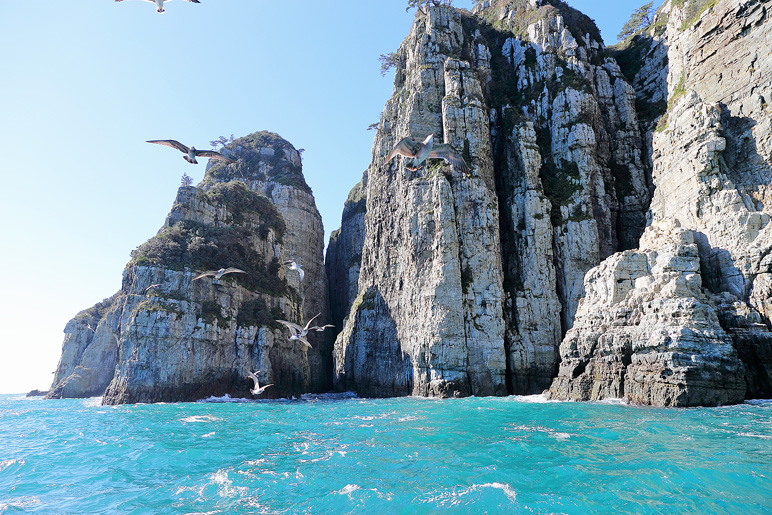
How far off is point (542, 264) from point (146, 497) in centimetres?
3972

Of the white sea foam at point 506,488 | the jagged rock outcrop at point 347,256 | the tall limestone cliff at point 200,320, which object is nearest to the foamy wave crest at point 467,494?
the white sea foam at point 506,488

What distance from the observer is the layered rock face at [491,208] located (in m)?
41.0

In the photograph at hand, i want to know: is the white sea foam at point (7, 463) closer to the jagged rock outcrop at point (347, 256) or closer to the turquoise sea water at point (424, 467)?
the turquoise sea water at point (424, 467)

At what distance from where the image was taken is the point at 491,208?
1778 inches

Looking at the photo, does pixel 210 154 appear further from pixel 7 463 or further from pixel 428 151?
pixel 7 463

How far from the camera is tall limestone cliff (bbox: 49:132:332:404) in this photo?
41.3 m

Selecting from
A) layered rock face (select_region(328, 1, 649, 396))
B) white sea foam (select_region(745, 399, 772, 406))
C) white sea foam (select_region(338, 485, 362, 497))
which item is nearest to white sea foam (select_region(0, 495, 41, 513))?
white sea foam (select_region(338, 485, 362, 497))

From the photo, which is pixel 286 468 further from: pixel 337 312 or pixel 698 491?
pixel 337 312

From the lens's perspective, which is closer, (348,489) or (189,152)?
(348,489)

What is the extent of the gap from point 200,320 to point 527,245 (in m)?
34.3

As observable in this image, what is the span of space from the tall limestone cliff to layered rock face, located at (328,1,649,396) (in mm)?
10119

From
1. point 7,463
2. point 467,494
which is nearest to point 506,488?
point 467,494

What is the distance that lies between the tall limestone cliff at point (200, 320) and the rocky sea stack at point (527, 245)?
214 mm

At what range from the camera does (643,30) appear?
61.4m
